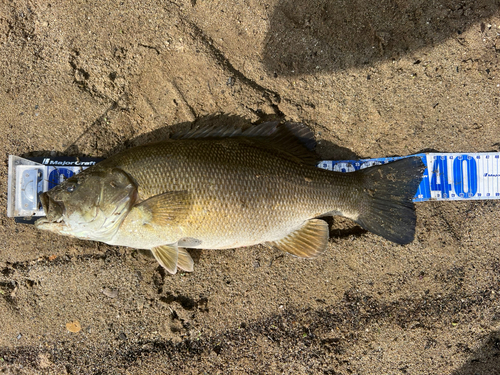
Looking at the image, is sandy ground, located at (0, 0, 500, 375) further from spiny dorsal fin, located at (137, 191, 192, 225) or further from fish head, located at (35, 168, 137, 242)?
spiny dorsal fin, located at (137, 191, 192, 225)

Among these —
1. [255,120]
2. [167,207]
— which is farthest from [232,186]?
[255,120]

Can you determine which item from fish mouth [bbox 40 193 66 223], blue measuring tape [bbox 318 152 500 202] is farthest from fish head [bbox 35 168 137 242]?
blue measuring tape [bbox 318 152 500 202]

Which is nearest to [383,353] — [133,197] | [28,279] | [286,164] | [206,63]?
[286,164]

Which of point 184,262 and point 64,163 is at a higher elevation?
point 64,163

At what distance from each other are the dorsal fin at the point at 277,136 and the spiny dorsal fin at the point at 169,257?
0.97 meters

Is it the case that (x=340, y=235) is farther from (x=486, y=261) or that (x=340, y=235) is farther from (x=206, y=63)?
(x=206, y=63)

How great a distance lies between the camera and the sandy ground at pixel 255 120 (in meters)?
3.00

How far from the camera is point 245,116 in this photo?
9.93 feet

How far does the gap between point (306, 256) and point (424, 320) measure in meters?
1.37

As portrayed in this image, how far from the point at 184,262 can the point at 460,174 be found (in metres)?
2.74

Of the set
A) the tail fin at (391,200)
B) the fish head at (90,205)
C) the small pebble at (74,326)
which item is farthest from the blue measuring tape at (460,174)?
the small pebble at (74,326)

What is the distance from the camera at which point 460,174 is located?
3.03m

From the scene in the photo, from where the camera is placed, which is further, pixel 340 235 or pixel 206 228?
pixel 340 235

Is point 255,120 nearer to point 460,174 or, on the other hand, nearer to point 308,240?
point 308,240
